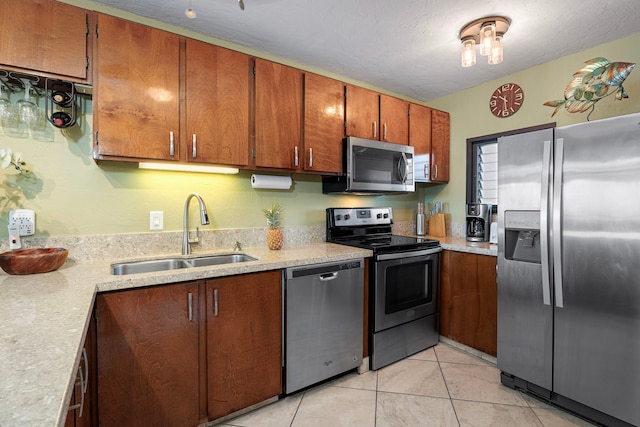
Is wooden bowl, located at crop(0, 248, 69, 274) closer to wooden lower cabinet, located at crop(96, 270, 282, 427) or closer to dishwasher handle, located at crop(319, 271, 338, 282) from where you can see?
wooden lower cabinet, located at crop(96, 270, 282, 427)

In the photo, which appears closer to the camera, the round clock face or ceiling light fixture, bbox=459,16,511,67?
ceiling light fixture, bbox=459,16,511,67

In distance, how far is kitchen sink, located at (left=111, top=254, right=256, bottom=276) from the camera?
178 cm

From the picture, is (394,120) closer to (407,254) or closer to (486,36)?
(486,36)

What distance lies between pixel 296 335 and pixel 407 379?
0.90 m

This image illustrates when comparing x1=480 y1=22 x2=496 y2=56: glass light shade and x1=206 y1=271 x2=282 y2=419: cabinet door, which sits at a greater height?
x1=480 y1=22 x2=496 y2=56: glass light shade

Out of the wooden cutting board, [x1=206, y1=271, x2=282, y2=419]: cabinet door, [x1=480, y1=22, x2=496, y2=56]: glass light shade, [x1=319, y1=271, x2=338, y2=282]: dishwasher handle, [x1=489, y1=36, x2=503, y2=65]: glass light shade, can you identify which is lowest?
[x1=206, y1=271, x2=282, y2=419]: cabinet door

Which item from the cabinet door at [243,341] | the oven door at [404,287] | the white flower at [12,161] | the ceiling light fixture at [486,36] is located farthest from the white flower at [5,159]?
the ceiling light fixture at [486,36]

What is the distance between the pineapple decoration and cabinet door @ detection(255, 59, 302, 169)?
37cm

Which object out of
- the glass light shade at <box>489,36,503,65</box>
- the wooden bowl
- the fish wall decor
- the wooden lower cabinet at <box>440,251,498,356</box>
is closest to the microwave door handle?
the wooden lower cabinet at <box>440,251,498,356</box>

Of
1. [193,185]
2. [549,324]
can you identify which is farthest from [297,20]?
[549,324]

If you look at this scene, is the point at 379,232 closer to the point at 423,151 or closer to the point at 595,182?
the point at 423,151

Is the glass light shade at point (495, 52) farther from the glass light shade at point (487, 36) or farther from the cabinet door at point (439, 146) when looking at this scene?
the cabinet door at point (439, 146)

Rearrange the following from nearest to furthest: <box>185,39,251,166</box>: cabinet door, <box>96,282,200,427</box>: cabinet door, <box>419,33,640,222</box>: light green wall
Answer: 1. <box>96,282,200,427</box>: cabinet door
2. <box>185,39,251,166</box>: cabinet door
3. <box>419,33,640,222</box>: light green wall

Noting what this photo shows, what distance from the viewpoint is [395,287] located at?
7.72 ft
